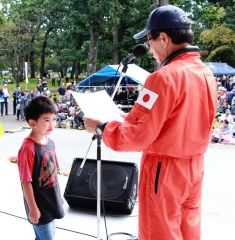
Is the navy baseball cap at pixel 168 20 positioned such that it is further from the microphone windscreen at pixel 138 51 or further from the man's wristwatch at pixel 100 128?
the microphone windscreen at pixel 138 51

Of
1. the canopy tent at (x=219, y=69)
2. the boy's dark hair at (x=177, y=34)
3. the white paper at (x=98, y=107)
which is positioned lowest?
the canopy tent at (x=219, y=69)

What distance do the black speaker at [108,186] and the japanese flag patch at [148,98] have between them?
2.35 metres

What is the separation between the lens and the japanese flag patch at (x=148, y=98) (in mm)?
2221

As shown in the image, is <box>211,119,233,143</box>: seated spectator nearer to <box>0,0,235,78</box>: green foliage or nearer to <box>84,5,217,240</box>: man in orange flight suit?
<box>84,5,217,240</box>: man in orange flight suit

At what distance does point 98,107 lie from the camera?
277cm

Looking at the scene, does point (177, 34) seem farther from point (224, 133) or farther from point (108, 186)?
point (224, 133)

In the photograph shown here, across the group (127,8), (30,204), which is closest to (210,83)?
(30,204)

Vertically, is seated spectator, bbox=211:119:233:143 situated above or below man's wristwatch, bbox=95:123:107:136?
below

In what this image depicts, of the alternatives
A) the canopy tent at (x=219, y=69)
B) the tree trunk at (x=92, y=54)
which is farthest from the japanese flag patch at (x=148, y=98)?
the tree trunk at (x=92, y=54)

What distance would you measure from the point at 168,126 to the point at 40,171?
39.5 inches

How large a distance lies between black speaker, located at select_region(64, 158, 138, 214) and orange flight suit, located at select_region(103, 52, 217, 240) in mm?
1991

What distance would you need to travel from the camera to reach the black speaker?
14.7 ft

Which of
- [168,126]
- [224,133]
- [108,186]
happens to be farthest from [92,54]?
[168,126]

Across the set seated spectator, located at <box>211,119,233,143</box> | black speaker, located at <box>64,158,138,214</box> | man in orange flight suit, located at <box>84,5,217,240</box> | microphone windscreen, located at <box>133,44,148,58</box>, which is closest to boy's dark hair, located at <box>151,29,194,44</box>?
man in orange flight suit, located at <box>84,5,217,240</box>
